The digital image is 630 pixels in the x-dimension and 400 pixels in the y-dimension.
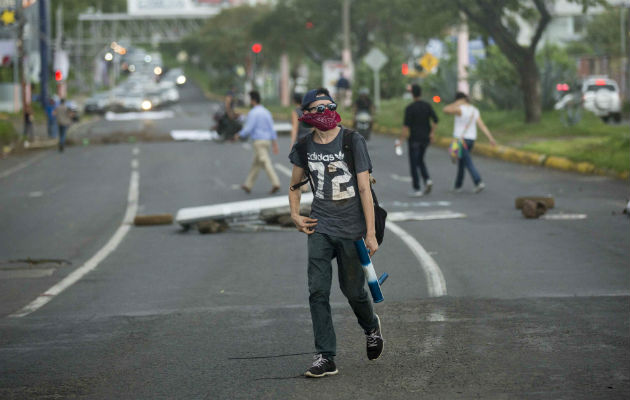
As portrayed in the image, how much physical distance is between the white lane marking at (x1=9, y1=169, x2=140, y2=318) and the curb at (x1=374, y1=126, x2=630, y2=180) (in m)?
9.54

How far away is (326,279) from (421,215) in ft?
32.8

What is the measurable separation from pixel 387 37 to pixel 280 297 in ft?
210

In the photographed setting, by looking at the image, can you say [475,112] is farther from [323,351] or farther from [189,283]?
[323,351]

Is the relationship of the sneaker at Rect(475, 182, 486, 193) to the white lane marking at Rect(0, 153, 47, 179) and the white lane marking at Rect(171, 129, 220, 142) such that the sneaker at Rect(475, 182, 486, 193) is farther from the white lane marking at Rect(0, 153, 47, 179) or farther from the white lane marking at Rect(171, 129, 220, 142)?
the white lane marking at Rect(171, 129, 220, 142)

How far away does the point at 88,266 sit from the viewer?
13.3 m

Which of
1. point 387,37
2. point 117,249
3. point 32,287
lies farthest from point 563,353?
point 387,37

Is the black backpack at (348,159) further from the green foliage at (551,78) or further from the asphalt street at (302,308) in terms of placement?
the green foliage at (551,78)

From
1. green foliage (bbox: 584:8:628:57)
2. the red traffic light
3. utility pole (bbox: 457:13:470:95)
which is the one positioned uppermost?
green foliage (bbox: 584:8:628:57)

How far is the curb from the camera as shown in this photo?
76.8 feet

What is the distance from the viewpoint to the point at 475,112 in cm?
2027

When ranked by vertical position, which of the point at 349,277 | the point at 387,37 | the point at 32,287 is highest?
the point at 387,37

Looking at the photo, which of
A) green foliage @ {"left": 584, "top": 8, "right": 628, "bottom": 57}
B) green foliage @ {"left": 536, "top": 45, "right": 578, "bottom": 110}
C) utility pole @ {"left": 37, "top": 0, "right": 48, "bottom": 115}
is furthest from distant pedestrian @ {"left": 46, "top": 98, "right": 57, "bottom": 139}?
green foliage @ {"left": 584, "top": 8, "right": 628, "bottom": 57}

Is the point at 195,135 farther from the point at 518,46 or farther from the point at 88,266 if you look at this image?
the point at 88,266

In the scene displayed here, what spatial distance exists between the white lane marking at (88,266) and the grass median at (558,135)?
32.6ft
